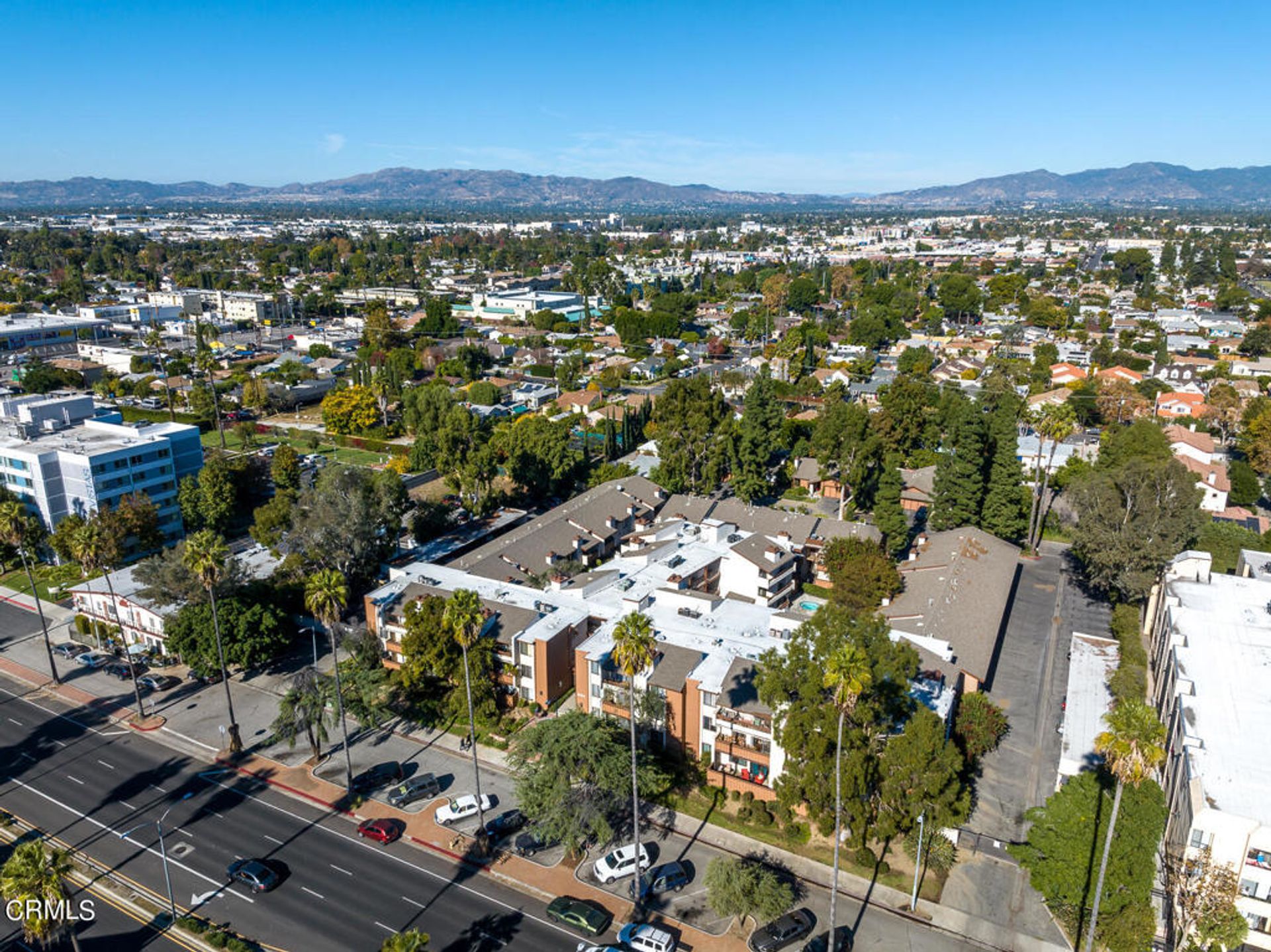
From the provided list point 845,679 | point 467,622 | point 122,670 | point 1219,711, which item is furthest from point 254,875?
point 1219,711

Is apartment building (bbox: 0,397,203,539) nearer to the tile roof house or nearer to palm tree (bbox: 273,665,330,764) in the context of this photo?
palm tree (bbox: 273,665,330,764)

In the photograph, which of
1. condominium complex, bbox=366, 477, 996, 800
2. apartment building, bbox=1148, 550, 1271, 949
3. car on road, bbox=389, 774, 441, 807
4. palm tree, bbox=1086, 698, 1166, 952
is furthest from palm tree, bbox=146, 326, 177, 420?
palm tree, bbox=1086, 698, 1166, 952

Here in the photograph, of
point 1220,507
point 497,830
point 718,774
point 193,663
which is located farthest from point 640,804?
point 1220,507

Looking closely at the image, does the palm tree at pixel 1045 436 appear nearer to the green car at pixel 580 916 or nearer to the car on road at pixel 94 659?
the green car at pixel 580 916

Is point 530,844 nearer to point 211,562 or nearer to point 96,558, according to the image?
point 211,562

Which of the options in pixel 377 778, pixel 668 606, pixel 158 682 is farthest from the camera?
pixel 158 682

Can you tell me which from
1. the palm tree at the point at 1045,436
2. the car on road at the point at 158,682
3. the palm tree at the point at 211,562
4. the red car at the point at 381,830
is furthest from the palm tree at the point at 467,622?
the palm tree at the point at 1045,436
